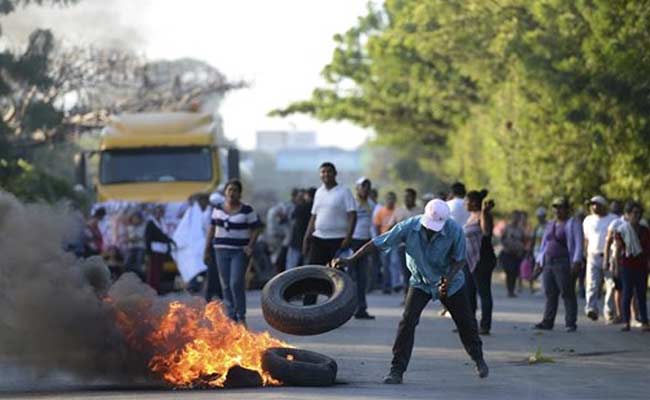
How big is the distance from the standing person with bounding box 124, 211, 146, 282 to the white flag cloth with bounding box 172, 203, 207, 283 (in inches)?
87.3

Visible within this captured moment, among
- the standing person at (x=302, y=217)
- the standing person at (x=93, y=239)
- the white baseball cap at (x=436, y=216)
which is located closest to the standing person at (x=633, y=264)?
the standing person at (x=302, y=217)

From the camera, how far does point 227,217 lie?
18.4m

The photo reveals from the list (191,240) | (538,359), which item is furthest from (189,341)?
(191,240)

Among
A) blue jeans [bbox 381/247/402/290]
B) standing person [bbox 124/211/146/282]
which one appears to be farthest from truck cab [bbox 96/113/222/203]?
blue jeans [bbox 381/247/402/290]

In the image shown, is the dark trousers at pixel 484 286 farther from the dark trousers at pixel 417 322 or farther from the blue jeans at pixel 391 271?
the blue jeans at pixel 391 271

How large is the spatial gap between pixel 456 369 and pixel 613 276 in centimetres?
691

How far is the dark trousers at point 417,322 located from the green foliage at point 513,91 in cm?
1218

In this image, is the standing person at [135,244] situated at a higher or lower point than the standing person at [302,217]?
lower

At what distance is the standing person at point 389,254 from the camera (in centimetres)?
2800

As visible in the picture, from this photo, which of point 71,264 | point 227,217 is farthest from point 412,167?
point 71,264

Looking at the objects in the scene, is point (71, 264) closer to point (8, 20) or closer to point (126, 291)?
point (126, 291)

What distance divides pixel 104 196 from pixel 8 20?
4.28 metres

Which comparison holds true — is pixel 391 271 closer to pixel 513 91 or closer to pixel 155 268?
pixel 155 268

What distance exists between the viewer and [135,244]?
2819 centimetres
